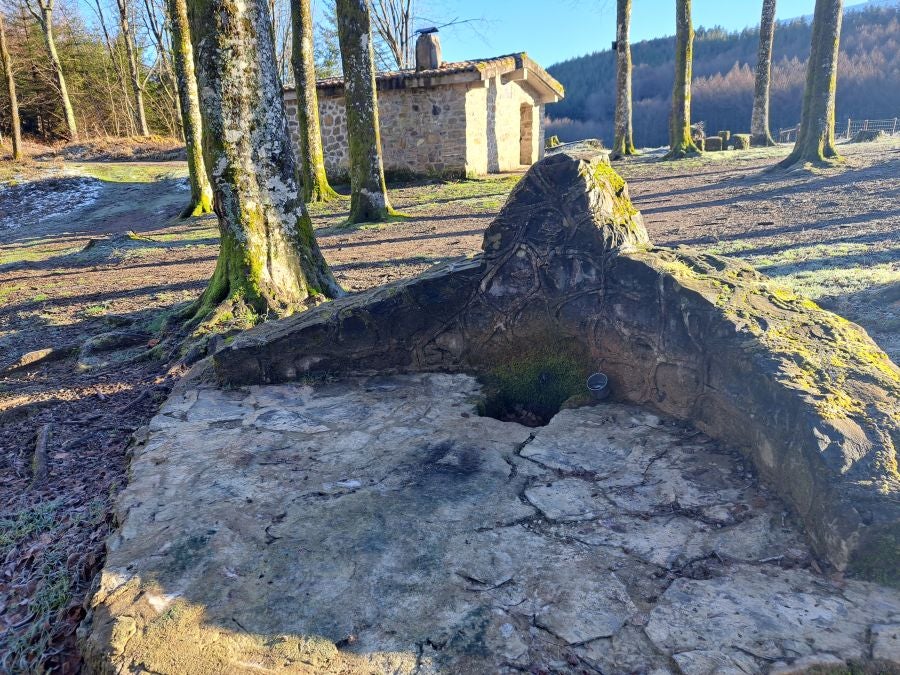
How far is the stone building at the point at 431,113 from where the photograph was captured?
15.5m

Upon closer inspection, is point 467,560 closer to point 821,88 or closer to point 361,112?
point 361,112

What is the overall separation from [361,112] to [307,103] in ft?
11.9

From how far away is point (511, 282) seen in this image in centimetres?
363

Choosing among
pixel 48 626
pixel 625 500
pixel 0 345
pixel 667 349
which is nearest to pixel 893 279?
pixel 667 349

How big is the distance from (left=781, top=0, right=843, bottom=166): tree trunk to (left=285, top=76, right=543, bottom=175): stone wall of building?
769cm

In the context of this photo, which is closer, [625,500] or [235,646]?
[235,646]

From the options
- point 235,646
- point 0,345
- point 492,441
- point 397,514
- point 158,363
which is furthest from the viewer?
point 0,345

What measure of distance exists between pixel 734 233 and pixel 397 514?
22.2 feet

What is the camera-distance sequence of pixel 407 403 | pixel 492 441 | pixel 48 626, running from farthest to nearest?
pixel 407 403 → pixel 492 441 → pixel 48 626

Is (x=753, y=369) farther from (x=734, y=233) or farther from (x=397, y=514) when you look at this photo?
(x=734, y=233)

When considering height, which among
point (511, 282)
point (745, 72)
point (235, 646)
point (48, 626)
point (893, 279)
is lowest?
point (48, 626)

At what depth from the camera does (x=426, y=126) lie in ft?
52.0

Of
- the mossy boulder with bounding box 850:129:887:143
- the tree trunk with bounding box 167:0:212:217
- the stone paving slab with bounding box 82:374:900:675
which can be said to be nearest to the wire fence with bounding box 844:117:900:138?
the mossy boulder with bounding box 850:129:887:143

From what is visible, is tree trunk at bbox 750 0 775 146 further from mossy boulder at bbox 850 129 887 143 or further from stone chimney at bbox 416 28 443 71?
stone chimney at bbox 416 28 443 71
